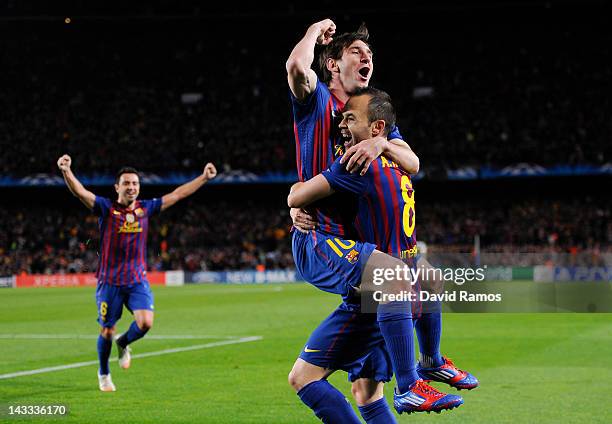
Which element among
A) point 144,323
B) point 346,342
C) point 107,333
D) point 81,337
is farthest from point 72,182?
point 81,337

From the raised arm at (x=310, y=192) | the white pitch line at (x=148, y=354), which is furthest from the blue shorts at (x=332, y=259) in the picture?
the white pitch line at (x=148, y=354)

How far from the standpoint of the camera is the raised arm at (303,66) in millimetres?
4762

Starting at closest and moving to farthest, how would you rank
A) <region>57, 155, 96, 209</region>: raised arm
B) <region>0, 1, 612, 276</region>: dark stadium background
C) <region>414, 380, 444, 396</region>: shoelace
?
<region>414, 380, 444, 396</region>: shoelace
<region>57, 155, 96, 209</region>: raised arm
<region>0, 1, 612, 276</region>: dark stadium background

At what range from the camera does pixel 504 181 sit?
147 feet

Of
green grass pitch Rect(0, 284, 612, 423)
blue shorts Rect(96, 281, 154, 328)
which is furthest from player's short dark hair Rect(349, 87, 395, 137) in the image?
blue shorts Rect(96, 281, 154, 328)

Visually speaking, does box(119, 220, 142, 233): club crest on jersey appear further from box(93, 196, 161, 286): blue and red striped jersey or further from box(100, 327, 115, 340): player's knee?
box(100, 327, 115, 340): player's knee

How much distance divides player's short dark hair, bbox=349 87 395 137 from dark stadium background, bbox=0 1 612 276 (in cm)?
3524

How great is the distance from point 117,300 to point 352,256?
21.6 ft

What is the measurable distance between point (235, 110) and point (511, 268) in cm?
1888

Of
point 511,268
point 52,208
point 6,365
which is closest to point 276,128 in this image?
point 52,208

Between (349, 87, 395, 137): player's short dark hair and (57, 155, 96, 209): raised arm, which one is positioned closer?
(349, 87, 395, 137): player's short dark hair

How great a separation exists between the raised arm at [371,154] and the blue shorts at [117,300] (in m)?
6.47

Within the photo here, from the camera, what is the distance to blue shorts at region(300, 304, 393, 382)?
16.3ft

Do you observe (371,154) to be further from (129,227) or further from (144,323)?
(129,227)
